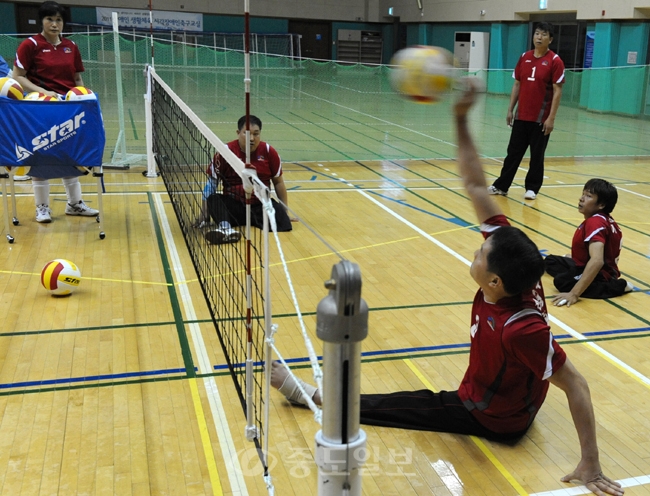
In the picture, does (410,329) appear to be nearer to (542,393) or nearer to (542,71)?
(542,393)

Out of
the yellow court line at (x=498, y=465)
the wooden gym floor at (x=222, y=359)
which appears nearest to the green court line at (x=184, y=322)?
the wooden gym floor at (x=222, y=359)

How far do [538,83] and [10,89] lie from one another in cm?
555

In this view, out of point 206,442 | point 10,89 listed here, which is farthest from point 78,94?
point 206,442

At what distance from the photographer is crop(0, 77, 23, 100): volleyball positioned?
6066mm

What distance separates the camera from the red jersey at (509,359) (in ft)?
9.32

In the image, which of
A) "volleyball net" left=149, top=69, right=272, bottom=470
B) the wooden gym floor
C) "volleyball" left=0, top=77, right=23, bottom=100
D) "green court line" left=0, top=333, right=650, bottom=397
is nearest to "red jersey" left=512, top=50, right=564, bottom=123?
the wooden gym floor

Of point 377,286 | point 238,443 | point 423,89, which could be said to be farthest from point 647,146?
point 238,443

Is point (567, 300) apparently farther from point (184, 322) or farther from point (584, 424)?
point (184, 322)

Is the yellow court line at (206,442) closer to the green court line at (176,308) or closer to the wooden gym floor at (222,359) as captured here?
the wooden gym floor at (222,359)

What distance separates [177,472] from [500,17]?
869 inches

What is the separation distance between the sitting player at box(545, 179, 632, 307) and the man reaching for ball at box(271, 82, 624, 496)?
2.04 meters

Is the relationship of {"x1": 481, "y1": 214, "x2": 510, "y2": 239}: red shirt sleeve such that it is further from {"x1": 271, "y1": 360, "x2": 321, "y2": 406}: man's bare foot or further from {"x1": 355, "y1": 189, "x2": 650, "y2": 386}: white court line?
{"x1": 355, "y1": 189, "x2": 650, "y2": 386}: white court line

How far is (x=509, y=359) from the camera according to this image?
3.01 m

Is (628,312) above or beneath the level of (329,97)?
beneath
